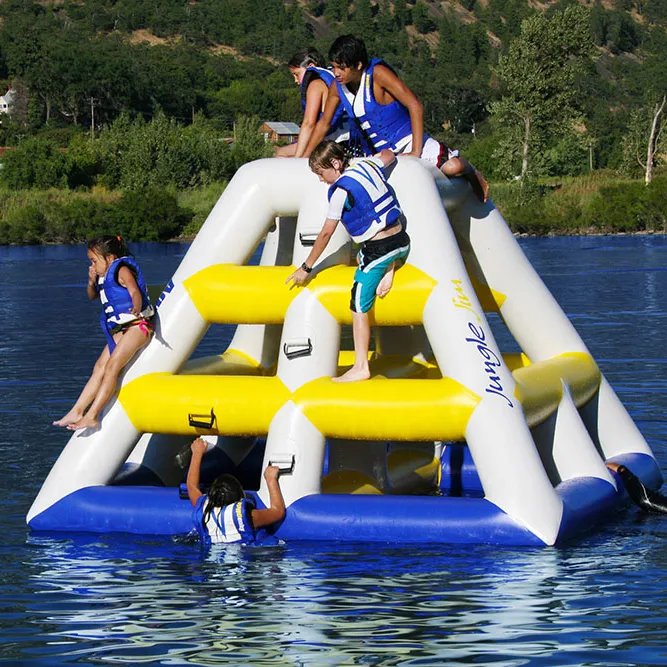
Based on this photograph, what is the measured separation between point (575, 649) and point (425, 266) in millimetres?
2942

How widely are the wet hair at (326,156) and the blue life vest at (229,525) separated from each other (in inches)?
81.0

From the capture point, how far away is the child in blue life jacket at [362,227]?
830 centimetres

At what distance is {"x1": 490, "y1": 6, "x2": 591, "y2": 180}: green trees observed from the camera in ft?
222

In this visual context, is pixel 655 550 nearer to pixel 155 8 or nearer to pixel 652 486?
pixel 652 486

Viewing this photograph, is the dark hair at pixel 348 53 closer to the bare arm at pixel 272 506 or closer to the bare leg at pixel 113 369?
the bare leg at pixel 113 369

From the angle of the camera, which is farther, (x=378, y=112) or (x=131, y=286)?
(x=378, y=112)

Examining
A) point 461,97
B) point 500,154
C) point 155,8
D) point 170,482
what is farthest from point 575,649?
point 155,8

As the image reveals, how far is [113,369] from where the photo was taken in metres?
8.69

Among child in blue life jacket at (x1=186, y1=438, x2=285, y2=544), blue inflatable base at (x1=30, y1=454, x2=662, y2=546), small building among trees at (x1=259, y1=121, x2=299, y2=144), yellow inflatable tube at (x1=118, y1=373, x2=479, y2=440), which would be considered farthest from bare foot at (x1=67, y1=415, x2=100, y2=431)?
small building among trees at (x1=259, y1=121, x2=299, y2=144)

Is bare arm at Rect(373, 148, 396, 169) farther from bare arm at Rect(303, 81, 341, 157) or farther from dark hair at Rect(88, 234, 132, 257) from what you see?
dark hair at Rect(88, 234, 132, 257)

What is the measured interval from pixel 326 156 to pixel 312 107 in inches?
37.8

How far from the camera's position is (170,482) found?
976 centimetres

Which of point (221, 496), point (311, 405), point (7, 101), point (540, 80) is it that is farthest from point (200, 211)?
point (7, 101)

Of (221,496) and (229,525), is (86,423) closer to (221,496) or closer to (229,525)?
(221,496)
